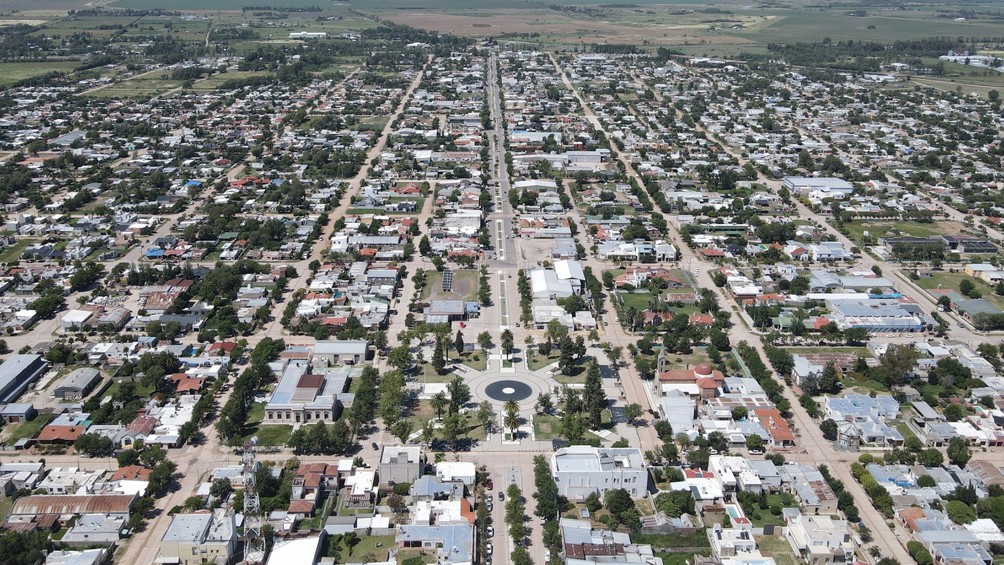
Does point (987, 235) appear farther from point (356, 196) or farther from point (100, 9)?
point (100, 9)

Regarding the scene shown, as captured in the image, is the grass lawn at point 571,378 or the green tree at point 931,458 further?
the grass lawn at point 571,378

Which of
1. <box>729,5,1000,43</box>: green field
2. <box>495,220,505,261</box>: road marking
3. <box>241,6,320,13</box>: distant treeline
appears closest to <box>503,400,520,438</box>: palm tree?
<box>495,220,505,261</box>: road marking

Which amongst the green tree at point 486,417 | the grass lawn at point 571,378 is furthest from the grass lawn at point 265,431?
the grass lawn at point 571,378

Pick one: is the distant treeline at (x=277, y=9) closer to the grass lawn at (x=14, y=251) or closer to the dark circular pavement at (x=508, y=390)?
the grass lawn at (x=14, y=251)

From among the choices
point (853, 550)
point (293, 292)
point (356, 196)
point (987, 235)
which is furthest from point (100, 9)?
point (853, 550)

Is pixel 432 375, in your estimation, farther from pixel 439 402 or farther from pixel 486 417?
pixel 486 417

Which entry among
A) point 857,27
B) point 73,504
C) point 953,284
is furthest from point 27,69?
point 857,27
